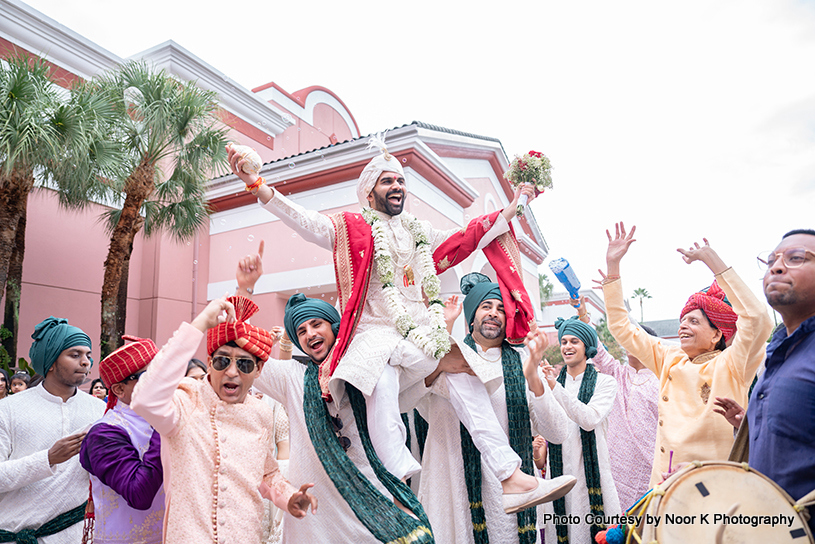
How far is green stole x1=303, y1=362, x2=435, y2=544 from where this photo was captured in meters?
2.91

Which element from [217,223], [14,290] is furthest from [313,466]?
[217,223]

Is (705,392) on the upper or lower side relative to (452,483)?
upper

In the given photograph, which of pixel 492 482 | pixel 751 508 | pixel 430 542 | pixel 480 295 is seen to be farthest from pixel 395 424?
pixel 751 508

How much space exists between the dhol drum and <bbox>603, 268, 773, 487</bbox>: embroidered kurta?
60.8 inches

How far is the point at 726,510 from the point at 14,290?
11.7 metres

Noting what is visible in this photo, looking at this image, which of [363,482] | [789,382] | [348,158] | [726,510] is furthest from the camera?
[348,158]

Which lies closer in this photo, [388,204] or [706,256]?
[706,256]

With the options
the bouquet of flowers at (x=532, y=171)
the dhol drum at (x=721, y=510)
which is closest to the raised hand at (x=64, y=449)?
the dhol drum at (x=721, y=510)

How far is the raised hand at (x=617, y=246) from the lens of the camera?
13.2 feet

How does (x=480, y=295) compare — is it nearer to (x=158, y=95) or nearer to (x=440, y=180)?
(x=440, y=180)

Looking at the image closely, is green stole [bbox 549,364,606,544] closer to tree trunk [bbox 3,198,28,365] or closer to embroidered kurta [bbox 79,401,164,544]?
embroidered kurta [bbox 79,401,164,544]

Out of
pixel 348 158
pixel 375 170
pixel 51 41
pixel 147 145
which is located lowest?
pixel 375 170

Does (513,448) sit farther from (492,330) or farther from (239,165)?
(239,165)

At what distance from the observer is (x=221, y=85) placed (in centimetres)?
1584
